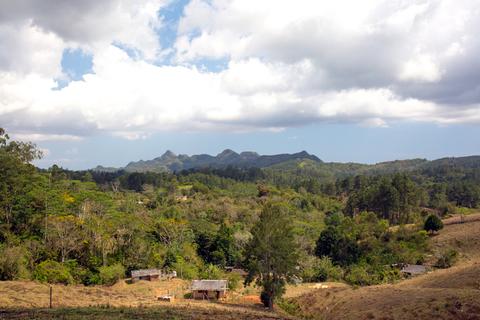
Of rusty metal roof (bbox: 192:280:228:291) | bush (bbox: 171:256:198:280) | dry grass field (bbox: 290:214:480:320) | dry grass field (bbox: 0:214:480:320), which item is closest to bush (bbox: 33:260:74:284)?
dry grass field (bbox: 0:214:480:320)

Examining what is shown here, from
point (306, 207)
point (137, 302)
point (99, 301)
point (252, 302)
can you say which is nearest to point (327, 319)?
point (252, 302)

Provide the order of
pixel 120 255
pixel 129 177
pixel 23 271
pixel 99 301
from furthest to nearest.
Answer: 1. pixel 129 177
2. pixel 120 255
3. pixel 23 271
4. pixel 99 301

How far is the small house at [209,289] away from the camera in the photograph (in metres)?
38.7

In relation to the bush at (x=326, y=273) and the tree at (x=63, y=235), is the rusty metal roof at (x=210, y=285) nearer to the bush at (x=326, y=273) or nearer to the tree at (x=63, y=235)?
the bush at (x=326, y=273)

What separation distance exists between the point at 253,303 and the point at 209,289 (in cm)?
466

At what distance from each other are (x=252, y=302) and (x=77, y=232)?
2152 cm

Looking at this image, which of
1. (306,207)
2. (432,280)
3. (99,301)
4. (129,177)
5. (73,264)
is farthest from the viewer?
(129,177)

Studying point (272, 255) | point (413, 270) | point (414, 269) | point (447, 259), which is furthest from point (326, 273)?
point (272, 255)

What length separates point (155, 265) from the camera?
49.9m

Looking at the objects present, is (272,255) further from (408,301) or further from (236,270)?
(236,270)

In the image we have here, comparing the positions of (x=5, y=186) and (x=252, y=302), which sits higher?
(x=5, y=186)

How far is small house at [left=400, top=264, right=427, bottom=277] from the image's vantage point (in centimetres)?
4506

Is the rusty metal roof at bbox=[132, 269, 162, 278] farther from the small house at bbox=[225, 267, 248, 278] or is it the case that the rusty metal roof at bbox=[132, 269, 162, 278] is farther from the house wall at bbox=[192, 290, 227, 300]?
the small house at bbox=[225, 267, 248, 278]

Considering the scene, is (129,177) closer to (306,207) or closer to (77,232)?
(306,207)
